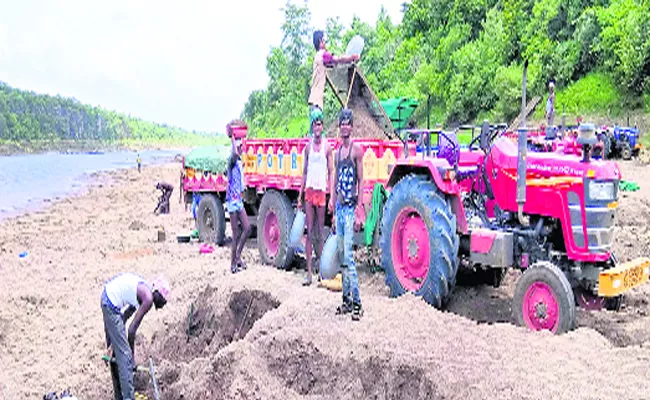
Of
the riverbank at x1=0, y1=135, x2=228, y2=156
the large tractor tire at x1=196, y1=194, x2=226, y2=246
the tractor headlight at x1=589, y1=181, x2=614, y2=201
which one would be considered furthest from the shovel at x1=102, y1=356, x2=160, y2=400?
the riverbank at x1=0, y1=135, x2=228, y2=156

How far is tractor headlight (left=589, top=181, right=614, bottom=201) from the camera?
5.94 metres

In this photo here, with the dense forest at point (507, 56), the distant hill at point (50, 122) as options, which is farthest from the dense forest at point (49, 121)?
Result: the dense forest at point (507, 56)

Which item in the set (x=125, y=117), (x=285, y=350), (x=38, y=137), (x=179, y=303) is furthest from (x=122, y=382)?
(x=125, y=117)

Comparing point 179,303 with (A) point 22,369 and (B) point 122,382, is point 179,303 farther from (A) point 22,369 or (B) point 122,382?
(B) point 122,382

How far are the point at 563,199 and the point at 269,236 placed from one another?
4865mm

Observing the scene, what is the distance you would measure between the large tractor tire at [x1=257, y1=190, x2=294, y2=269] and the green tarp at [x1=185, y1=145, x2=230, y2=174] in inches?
80.6

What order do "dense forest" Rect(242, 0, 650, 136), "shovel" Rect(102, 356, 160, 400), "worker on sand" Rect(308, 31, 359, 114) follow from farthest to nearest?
"dense forest" Rect(242, 0, 650, 136)
"worker on sand" Rect(308, 31, 359, 114)
"shovel" Rect(102, 356, 160, 400)

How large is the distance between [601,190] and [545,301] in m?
1.16

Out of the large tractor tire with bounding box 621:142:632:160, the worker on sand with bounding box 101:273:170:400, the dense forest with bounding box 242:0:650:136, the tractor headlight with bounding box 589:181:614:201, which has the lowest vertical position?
the worker on sand with bounding box 101:273:170:400

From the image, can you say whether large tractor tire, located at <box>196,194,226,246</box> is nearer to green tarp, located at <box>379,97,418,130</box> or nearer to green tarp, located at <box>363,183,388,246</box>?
green tarp, located at <box>379,97,418,130</box>

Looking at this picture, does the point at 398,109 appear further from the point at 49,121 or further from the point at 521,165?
the point at 49,121

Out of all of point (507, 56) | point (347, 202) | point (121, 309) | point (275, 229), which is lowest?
point (121, 309)

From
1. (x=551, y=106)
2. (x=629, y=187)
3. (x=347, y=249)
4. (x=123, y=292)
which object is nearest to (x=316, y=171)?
(x=347, y=249)

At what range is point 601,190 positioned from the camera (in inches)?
234
